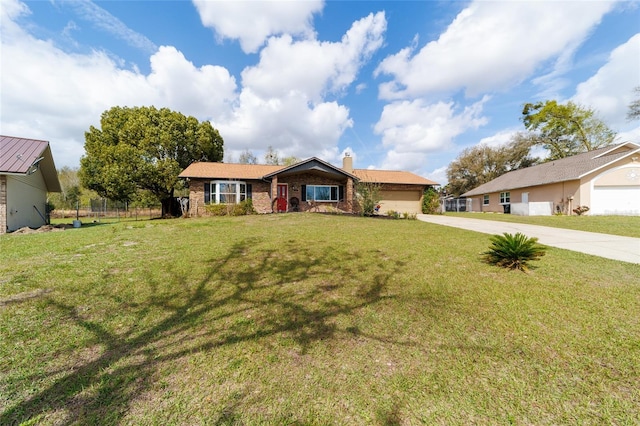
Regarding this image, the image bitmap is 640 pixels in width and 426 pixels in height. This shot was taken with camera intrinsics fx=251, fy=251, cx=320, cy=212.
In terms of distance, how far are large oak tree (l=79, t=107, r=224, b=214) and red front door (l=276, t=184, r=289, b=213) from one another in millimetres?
9174

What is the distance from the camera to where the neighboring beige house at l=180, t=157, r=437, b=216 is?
17.1 m

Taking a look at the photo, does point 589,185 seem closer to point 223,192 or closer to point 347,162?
point 347,162

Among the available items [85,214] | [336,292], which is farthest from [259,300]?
[85,214]

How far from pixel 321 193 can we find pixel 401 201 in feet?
24.8

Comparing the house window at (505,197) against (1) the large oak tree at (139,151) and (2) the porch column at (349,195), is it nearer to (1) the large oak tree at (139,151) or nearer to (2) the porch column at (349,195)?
(2) the porch column at (349,195)

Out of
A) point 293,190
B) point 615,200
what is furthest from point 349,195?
point 615,200

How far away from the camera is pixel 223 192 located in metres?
17.7

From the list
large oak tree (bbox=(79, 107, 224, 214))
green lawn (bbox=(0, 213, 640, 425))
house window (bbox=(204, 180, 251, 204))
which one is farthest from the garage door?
large oak tree (bbox=(79, 107, 224, 214))

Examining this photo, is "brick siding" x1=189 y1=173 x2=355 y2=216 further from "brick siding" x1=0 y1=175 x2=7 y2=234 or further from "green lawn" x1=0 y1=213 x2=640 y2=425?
"green lawn" x1=0 y1=213 x2=640 y2=425

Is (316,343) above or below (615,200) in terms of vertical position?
below

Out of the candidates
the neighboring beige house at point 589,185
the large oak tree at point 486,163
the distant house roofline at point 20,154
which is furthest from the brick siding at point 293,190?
the large oak tree at point 486,163

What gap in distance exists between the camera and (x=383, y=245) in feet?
23.8

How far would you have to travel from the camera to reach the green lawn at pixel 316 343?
202cm

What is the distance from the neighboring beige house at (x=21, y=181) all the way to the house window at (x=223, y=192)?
8.00 metres
